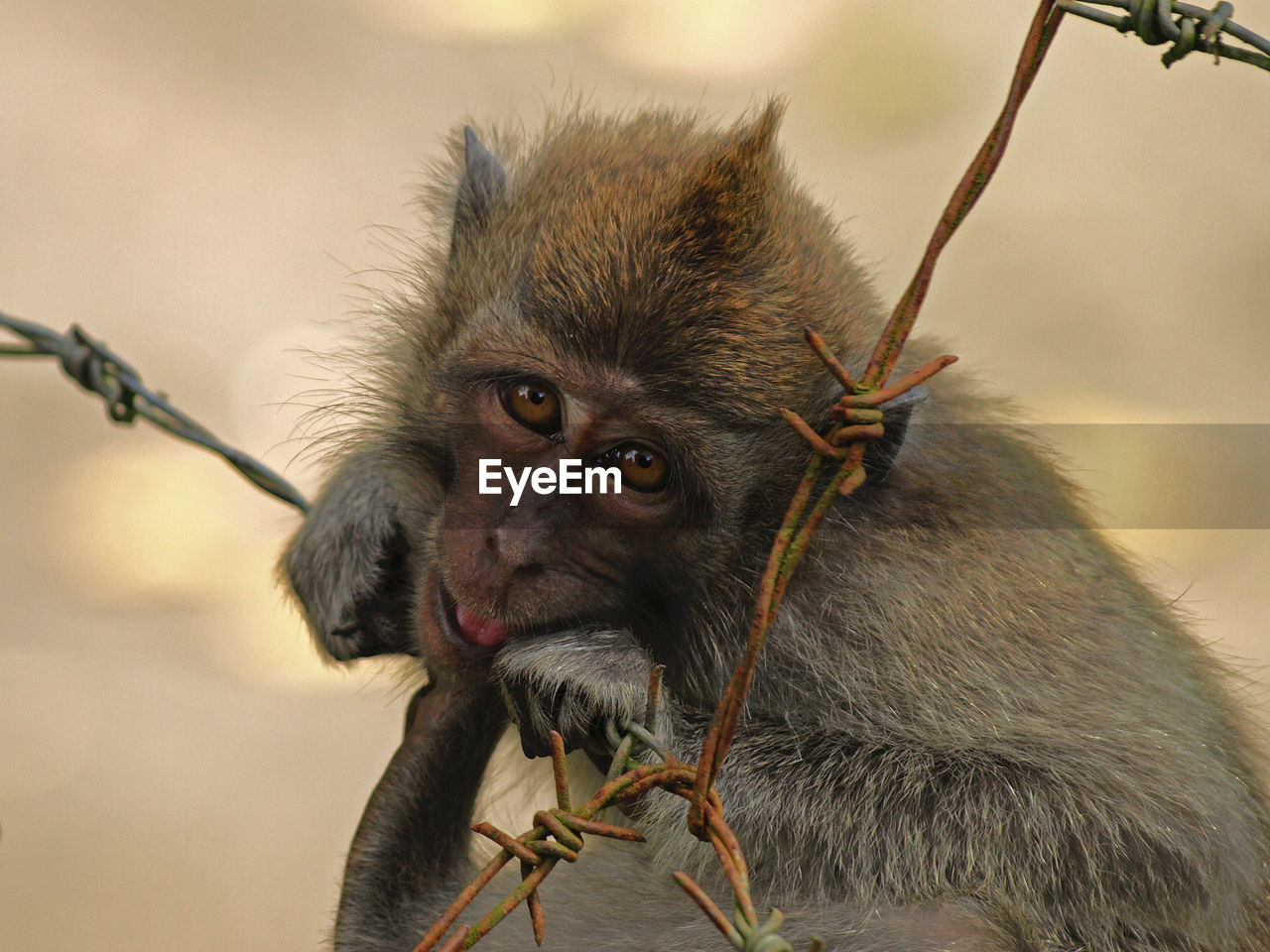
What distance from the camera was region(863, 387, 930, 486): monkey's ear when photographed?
216cm

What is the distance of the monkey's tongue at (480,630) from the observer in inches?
89.6

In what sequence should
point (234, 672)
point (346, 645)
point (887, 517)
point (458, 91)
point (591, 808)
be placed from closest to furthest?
point (591, 808) < point (887, 517) < point (346, 645) < point (234, 672) < point (458, 91)

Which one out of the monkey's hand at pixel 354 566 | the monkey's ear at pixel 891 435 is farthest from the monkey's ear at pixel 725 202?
the monkey's hand at pixel 354 566

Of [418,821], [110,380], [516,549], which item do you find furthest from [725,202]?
[418,821]

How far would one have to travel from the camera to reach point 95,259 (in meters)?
7.97

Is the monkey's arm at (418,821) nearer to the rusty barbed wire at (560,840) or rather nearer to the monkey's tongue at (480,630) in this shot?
the monkey's tongue at (480,630)

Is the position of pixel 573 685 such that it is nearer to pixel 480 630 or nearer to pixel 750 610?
pixel 480 630

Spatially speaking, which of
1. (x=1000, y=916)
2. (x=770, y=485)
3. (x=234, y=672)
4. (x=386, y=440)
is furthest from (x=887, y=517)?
(x=234, y=672)

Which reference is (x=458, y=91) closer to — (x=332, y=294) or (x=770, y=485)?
(x=332, y=294)

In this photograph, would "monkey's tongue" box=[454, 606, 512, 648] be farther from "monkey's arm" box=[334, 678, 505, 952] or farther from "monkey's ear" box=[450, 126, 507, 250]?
"monkey's ear" box=[450, 126, 507, 250]

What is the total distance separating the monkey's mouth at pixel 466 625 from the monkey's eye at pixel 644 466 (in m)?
0.36

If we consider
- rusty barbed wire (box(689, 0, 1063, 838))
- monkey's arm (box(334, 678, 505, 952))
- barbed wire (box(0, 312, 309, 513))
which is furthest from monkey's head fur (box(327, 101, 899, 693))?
rusty barbed wire (box(689, 0, 1063, 838))

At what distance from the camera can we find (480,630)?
7.52ft

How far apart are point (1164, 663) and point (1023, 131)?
7.23m
